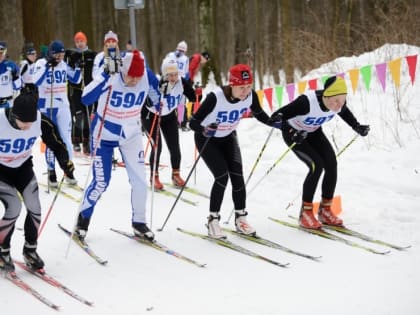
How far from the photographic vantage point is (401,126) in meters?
9.56

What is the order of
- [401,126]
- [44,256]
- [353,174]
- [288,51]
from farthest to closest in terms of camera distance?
[288,51] < [401,126] < [353,174] < [44,256]

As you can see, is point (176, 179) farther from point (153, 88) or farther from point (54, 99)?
point (153, 88)

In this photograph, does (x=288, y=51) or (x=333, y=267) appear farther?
(x=288, y=51)

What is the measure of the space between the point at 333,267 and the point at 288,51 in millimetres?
12451

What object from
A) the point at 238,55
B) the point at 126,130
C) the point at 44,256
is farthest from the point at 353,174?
the point at 238,55

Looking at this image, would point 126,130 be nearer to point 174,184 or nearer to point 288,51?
point 174,184

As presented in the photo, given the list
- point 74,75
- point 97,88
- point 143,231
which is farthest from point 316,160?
point 74,75

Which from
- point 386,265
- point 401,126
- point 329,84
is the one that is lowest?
point 386,265

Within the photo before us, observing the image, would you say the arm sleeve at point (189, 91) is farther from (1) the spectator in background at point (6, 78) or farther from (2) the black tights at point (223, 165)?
(1) the spectator in background at point (6, 78)

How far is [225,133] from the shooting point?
5.60 metres

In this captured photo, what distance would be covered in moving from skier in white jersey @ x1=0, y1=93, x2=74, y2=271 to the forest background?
9.11 m

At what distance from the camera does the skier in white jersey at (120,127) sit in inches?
200

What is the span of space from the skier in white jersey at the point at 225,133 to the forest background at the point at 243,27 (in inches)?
292

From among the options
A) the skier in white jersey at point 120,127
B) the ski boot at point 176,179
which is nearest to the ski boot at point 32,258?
the skier in white jersey at point 120,127
